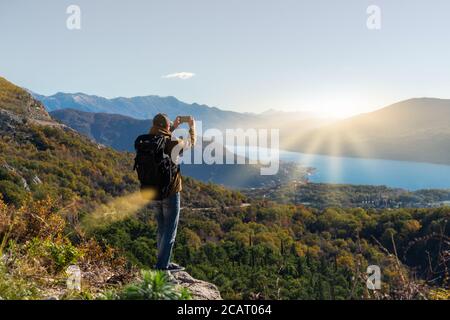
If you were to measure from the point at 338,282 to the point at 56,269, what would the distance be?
3460cm

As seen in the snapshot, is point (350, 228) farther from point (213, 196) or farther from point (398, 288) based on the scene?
point (398, 288)

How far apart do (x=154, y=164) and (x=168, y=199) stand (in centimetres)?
52

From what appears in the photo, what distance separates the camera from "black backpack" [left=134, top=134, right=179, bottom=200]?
4.91 meters

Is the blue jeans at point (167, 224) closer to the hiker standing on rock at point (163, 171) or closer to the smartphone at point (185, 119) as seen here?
the hiker standing on rock at point (163, 171)

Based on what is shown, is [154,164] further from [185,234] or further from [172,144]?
[185,234]

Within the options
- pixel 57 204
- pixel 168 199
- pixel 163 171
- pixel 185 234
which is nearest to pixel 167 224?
pixel 168 199

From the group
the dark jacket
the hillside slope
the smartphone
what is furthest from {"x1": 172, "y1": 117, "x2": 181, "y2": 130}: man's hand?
the hillside slope

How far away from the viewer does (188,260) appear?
1462 inches

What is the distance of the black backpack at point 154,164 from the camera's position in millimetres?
4906

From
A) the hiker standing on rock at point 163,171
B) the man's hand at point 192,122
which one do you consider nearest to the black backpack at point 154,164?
the hiker standing on rock at point 163,171

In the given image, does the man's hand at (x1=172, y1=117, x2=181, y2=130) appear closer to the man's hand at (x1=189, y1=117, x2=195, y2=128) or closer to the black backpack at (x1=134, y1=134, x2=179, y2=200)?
the man's hand at (x1=189, y1=117, x2=195, y2=128)

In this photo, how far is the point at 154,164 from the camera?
491 centimetres

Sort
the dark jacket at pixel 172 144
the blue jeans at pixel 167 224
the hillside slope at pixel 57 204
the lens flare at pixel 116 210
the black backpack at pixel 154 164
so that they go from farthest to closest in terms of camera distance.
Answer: the lens flare at pixel 116 210 → the blue jeans at pixel 167 224 → the dark jacket at pixel 172 144 → the black backpack at pixel 154 164 → the hillside slope at pixel 57 204
